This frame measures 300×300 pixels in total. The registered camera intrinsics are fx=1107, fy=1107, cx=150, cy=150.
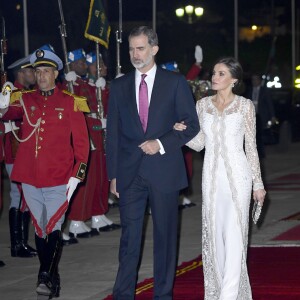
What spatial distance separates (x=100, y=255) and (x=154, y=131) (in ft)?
11.3

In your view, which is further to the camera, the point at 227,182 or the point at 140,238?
the point at 227,182

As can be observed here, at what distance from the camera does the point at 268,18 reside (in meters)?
31.3

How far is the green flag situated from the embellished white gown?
214 inches

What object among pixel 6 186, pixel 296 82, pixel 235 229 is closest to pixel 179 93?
pixel 235 229

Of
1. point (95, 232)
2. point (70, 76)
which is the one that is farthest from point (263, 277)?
point (70, 76)

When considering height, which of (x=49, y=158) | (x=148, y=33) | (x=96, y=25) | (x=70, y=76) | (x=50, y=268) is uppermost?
(x=96, y=25)

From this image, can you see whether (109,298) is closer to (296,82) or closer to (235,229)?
(235,229)

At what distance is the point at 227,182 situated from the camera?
770cm

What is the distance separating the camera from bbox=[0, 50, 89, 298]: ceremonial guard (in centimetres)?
841

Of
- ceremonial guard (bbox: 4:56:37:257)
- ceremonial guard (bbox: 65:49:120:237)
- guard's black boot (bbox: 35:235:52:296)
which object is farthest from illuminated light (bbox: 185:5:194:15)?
guard's black boot (bbox: 35:235:52:296)

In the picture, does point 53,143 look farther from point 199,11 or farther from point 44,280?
point 199,11

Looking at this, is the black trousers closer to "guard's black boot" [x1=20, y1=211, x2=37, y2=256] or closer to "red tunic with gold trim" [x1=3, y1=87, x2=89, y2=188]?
"red tunic with gold trim" [x1=3, y1=87, x2=89, y2=188]

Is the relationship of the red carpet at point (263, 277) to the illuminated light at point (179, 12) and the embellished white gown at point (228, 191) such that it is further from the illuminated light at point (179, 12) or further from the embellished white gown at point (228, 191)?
the illuminated light at point (179, 12)

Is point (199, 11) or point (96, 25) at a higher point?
point (199, 11)
